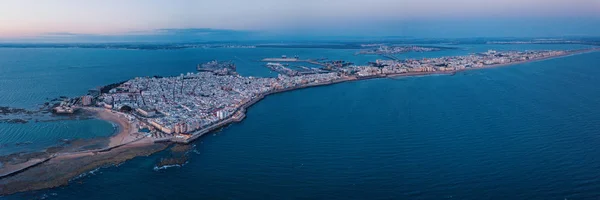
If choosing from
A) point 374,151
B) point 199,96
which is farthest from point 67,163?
point 199,96

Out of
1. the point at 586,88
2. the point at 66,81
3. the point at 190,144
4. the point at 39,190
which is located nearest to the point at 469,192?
the point at 190,144

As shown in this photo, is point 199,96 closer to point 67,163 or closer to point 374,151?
point 67,163

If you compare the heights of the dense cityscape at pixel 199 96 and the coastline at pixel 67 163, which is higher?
the dense cityscape at pixel 199 96

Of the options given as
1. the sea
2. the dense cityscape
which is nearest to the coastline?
the sea

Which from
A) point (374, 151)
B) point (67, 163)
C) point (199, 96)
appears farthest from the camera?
point (199, 96)

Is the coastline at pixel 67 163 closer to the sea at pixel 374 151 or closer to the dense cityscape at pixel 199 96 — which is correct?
the sea at pixel 374 151

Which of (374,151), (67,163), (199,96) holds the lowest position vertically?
(67,163)

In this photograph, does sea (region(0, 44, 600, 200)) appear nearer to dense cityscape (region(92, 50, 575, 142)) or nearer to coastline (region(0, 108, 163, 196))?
coastline (region(0, 108, 163, 196))

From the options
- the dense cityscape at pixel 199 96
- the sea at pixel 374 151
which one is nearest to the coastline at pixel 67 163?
the sea at pixel 374 151
